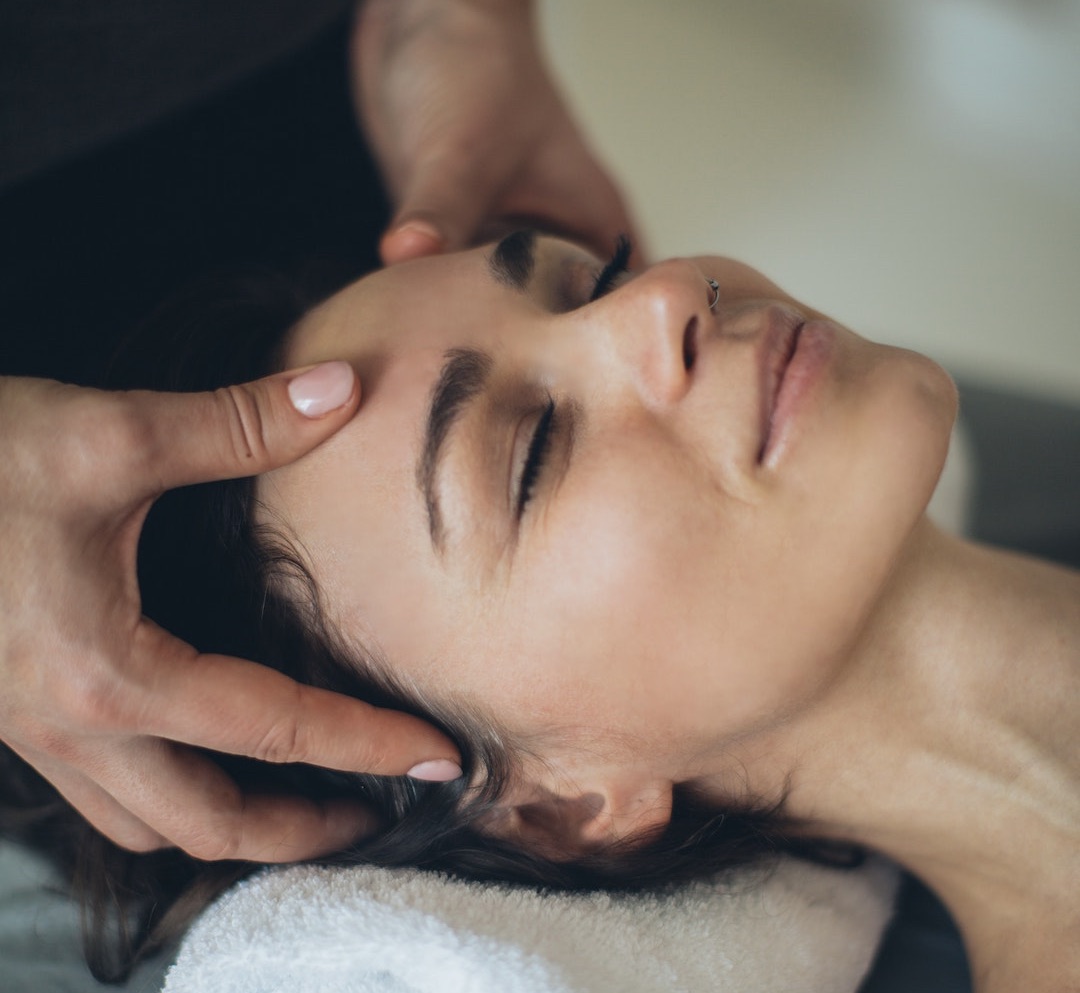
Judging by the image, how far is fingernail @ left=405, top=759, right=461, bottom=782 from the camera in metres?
0.88

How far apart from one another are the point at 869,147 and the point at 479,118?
48.4 inches

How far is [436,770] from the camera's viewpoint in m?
0.88

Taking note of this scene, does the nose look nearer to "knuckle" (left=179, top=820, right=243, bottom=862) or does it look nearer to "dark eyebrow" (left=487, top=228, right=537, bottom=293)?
"dark eyebrow" (left=487, top=228, right=537, bottom=293)

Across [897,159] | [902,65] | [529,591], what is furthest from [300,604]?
[902,65]

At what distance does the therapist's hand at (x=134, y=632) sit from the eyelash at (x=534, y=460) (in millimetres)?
164

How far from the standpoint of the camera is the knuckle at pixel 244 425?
788 millimetres

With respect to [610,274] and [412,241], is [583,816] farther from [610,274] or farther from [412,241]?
[412,241]

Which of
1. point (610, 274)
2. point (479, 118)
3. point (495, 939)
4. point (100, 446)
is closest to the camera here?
point (100, 446)

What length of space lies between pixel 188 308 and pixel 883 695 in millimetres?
878

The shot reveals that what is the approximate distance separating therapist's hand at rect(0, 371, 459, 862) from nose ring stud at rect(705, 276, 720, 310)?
0.35m

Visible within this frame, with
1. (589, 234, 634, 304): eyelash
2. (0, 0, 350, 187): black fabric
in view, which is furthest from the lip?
(0, 0, 350, 187): black fabric

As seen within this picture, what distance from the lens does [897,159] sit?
2.14m

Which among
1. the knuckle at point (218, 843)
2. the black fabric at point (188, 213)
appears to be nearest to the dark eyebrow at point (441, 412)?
the knuckle at point (218, 843)

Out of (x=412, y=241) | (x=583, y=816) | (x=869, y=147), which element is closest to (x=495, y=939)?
(x=583, y=816)
